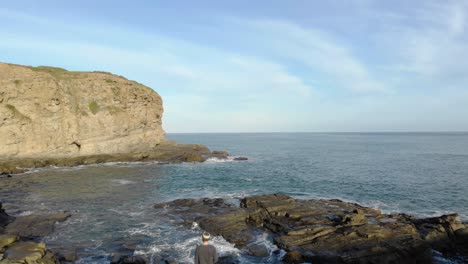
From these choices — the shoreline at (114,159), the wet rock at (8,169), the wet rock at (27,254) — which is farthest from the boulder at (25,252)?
the shoreline at (114,159)

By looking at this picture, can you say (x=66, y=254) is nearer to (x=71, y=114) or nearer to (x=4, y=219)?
(x=4, y=219)

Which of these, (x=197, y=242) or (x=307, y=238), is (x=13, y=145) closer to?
(x=197, y=242)

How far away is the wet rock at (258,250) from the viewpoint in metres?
22.0

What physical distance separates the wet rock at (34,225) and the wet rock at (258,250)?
15083 millimetres

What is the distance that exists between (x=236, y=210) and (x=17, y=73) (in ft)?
177

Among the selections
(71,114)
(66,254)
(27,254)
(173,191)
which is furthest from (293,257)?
(71,114)

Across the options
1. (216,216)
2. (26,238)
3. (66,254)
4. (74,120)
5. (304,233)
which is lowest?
(26,238)

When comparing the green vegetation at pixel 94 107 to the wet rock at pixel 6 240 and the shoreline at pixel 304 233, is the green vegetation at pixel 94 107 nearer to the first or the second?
the shoreline at pixel 304 233

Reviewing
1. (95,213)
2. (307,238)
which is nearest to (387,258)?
(307,238)

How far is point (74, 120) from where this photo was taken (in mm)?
66750

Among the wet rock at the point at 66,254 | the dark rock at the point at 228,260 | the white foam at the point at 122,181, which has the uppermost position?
the white foam at the point at 122,181

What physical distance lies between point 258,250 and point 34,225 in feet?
57.5

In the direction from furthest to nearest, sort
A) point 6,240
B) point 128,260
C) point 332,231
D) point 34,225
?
point 34,225 < point 332,231 < point 6,240 < point 128,260

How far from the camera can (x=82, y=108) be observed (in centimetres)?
6912
